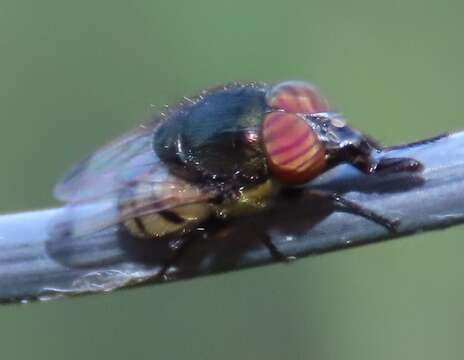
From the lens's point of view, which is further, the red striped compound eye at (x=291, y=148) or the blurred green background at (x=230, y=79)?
the blurred green background at (x=230, y=79)

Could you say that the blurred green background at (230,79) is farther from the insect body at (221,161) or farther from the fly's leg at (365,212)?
the fly's leg at (365,212)

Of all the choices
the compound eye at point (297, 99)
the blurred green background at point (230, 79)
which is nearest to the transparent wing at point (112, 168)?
the compound eye at point (297, 99)

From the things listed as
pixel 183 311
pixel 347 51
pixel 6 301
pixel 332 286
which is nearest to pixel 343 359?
pixel 332 286

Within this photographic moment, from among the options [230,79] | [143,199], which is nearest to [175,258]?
[143,199]

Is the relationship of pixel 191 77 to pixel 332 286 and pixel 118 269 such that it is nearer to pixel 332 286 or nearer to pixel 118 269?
pixel 332 286

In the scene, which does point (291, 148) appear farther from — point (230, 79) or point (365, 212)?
point (230, 79)

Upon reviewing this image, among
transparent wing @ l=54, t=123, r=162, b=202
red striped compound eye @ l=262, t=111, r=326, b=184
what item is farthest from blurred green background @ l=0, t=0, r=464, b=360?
red striped compound eye @ l=262, t=111, r=326, b=184
